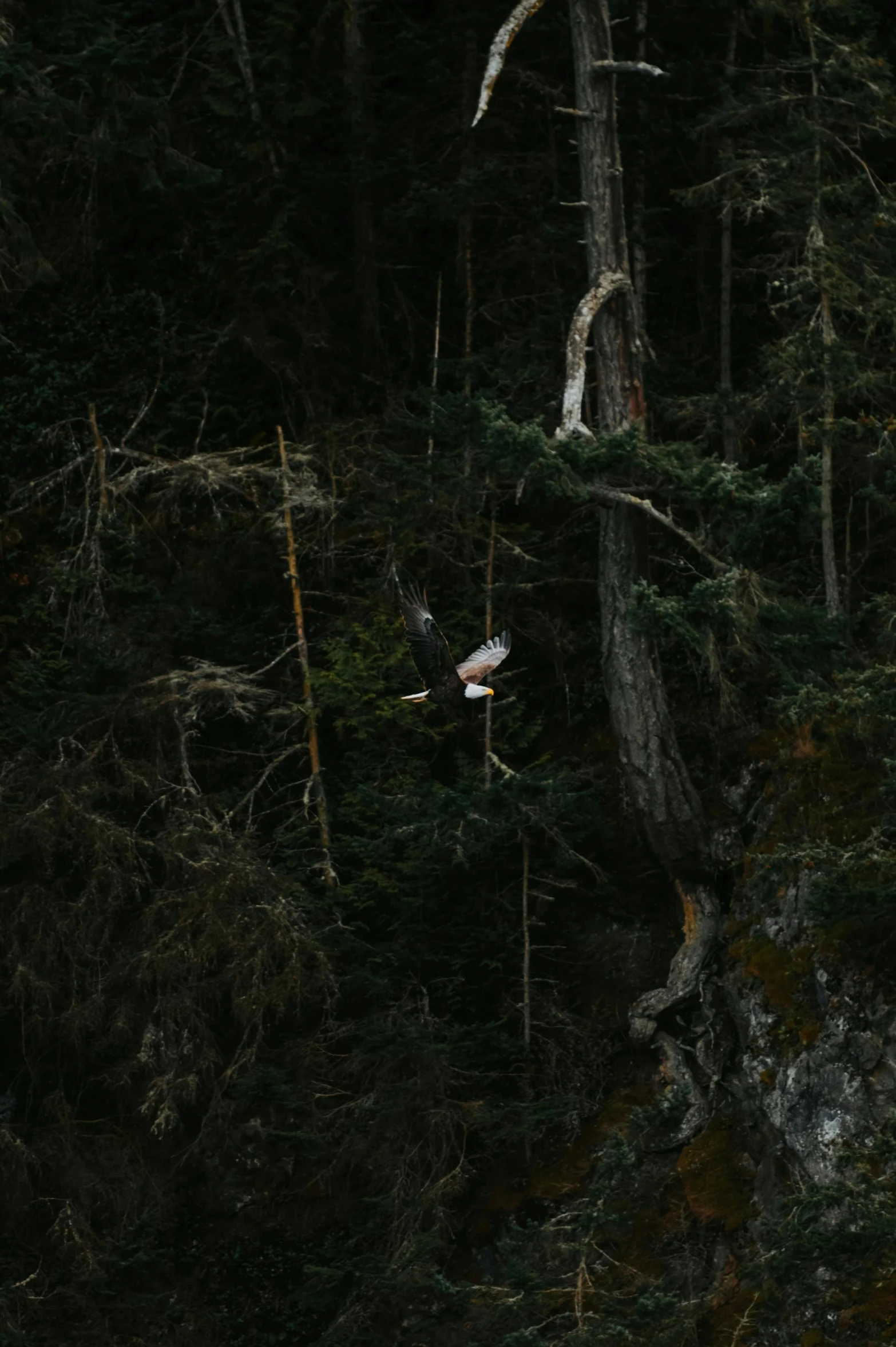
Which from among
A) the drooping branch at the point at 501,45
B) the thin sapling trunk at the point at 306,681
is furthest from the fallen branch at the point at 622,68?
the thin sapling trunk at the point at 306,681

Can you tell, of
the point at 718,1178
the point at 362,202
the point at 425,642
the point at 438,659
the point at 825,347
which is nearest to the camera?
the point at 425,642

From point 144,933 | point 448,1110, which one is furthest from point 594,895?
point 144,933

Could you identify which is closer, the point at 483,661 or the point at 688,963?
the point at 483,661

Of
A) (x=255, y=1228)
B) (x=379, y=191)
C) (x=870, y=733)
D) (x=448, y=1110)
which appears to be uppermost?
(x=379, y=191)

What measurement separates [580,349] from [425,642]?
316 cm

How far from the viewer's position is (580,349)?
13.2 m

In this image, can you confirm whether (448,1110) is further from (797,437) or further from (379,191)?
(379,191)

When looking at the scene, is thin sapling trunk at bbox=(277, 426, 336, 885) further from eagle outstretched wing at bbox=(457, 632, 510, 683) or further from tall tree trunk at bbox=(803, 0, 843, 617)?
tall tree trunk at bbox=(803, 0, 843, 617)

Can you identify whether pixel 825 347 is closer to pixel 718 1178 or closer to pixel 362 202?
pixel 362 202

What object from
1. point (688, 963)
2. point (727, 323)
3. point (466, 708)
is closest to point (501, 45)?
point (727, 323)

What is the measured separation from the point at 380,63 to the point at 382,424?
323 cm

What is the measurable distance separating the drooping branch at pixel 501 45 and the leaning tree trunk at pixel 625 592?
1.13 feet

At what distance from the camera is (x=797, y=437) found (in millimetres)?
15102

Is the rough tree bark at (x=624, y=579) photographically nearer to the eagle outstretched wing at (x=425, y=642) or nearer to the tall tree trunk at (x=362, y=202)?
the eagle outstretched wing at (x=425, y=642)
